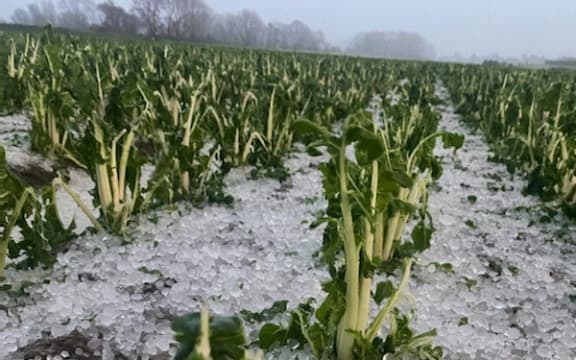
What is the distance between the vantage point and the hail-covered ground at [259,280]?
6.40 ft

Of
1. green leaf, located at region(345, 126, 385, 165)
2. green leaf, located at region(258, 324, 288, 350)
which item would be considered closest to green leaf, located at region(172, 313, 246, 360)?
green leaf, located at region(345, 126, 385, 165)

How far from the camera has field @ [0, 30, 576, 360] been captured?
174 cm

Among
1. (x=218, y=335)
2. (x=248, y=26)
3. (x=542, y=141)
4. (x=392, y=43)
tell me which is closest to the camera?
(x=218, y=335)

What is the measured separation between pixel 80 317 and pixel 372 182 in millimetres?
1303

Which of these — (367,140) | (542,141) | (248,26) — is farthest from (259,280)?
(248,26)

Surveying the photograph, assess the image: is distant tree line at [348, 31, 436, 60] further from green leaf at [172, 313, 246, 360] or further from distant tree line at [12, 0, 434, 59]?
green leaf at [172, 313, 246, 360]

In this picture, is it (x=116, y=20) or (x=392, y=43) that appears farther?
(x=392, y=43)

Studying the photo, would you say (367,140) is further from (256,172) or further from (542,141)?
(542,141)

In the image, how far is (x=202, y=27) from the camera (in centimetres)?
7519

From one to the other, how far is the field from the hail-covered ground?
0.03ft

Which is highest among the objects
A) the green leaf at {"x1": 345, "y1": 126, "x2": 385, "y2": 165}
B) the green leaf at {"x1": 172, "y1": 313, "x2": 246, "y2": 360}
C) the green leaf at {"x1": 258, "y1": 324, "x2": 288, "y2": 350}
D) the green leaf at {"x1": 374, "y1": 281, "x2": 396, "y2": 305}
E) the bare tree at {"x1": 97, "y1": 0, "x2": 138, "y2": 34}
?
the bare tree at {"x1": 97, "y1": 0, "x2": 138, "y2": 34}

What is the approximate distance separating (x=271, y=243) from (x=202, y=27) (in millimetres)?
77023

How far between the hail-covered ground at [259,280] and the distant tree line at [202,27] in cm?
4337

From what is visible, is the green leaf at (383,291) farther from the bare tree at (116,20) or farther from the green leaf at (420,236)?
the bare tree at (116,20)
